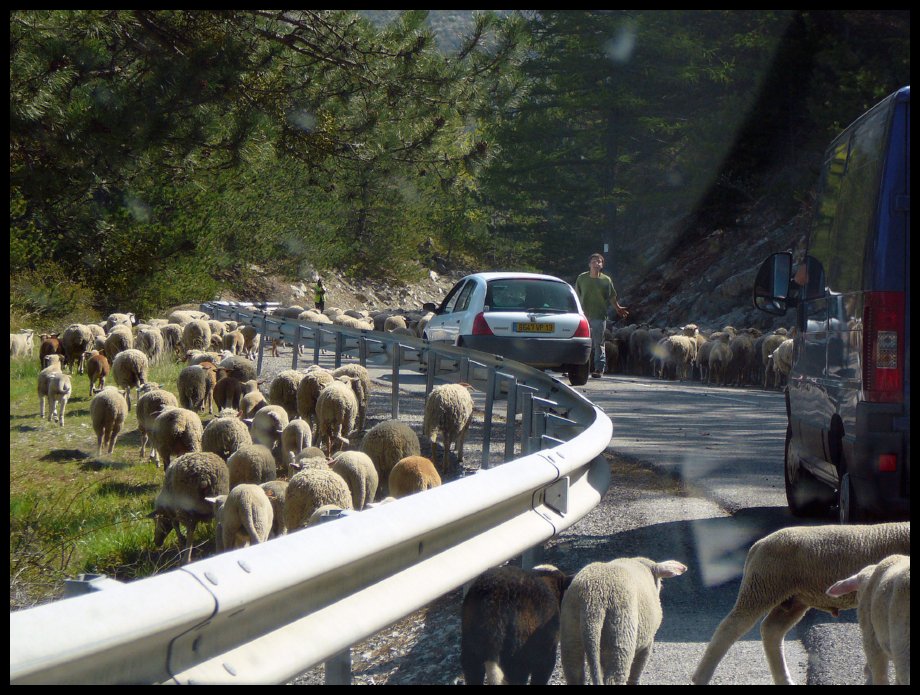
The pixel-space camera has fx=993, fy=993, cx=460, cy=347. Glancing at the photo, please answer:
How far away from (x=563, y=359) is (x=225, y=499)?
30.6ft

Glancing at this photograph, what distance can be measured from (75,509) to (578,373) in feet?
28.8

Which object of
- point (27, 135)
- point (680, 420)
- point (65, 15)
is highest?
point (65, 15)

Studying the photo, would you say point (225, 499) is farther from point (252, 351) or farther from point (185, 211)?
point (185, 211)

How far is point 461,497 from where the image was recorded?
3.02 metres

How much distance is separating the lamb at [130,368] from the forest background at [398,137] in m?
1.73

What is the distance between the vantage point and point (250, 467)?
24.7 ft

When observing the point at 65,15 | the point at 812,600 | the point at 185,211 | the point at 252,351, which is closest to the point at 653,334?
the point at 252,351

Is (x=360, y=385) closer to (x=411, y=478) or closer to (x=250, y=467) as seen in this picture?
(x=250, y=467)

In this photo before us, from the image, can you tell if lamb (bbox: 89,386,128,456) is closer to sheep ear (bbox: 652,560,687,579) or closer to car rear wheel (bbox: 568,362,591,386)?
car rear wheel (bbox: 568,362,591,386)

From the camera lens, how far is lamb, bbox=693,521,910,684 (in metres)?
3.75

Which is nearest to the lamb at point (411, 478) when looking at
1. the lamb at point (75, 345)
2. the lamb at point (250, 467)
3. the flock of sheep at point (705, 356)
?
the lamb at point (250, 467)

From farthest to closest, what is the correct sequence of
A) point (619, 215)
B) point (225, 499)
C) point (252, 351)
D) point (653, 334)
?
point (619, 215)
point (653, 334)
point (252, 351)
point (225, 499)

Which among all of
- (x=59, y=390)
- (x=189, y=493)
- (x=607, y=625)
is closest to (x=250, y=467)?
(x=189, y=493)

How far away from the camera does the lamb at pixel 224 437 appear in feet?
27.5
